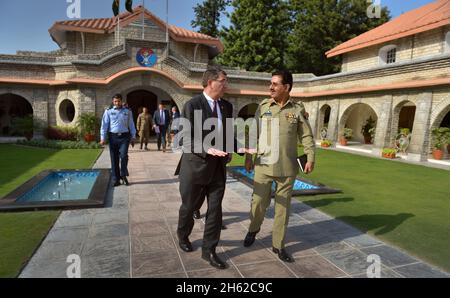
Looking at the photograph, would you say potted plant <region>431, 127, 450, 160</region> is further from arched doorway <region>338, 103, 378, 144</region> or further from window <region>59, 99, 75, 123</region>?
window <region>59, 99, 75, 123</region>

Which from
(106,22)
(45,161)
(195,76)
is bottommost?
(45,161)

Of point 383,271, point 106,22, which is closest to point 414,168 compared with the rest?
point 383,271

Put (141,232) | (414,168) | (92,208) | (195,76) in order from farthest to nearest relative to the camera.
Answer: (195,76) → (414,168) → (92,208) → (141,232)

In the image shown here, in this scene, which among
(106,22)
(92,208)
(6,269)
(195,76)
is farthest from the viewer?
(106,22)

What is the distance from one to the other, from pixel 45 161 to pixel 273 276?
31.9 feet

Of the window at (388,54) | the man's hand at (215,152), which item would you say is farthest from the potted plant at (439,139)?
the man's hand at (215,152)

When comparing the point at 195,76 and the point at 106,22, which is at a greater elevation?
the point at 106,22

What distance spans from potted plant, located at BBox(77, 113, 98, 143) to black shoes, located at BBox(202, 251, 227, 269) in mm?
13772

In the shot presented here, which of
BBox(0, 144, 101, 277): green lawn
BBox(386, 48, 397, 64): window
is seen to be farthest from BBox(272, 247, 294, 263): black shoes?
BBox(386, 48, 397, 64): window

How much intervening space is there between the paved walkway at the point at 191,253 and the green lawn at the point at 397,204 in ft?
1.20

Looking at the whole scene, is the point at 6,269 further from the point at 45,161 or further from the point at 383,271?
the point at 45,161

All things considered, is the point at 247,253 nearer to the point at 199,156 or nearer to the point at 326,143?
the point at 199,156

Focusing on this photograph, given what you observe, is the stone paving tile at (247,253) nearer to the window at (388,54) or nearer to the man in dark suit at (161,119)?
the man in dark suit at (161,119)
